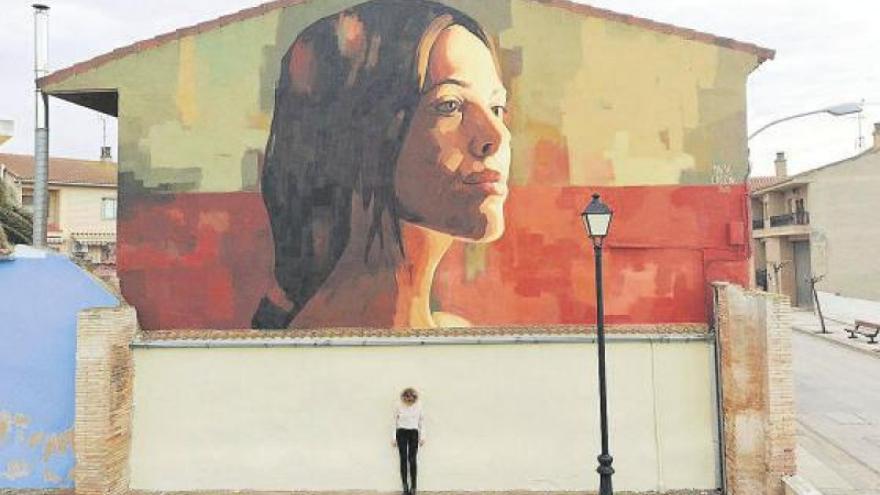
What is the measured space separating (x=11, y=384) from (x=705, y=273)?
1079 centimetres

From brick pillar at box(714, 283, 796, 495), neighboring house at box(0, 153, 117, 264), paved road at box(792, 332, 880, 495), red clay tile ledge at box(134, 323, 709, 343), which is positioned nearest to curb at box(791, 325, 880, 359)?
paved road at box(792, 332, 880, 495)

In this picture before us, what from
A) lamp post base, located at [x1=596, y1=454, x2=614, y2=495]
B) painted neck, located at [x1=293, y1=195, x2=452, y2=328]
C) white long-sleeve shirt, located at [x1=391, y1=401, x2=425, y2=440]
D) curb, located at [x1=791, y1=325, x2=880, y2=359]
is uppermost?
painted neck, located at [x1=293, y1=195, x2=452, y2=328]

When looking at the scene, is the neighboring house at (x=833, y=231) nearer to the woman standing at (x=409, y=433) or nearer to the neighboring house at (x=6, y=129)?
the woman standing at (x=409, y=433)

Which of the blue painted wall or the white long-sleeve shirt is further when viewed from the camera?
the blue painted wall

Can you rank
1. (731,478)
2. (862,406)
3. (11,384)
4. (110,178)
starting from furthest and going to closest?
(110,178) → (862,406) → (11,384) → (731,478)

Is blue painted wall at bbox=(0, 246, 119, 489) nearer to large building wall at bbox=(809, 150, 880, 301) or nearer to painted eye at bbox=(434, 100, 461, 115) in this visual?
painted eye at bbox=(434, 100, 461, 115)

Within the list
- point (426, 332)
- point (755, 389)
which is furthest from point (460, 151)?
point (755, 389)

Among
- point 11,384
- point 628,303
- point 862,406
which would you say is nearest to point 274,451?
point 11,384

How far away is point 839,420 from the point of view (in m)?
13.6

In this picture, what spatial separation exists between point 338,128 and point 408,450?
515 cm

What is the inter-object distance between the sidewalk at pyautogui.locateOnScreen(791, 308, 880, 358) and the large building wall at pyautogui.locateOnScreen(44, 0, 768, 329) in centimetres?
1629

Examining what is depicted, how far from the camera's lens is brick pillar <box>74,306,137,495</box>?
30.0ft

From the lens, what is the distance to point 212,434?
9.89m

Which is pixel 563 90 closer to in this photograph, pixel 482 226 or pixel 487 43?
pixel 487 43
